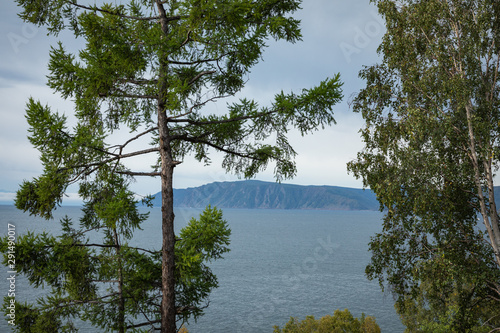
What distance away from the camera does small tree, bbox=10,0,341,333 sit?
7.83 meters

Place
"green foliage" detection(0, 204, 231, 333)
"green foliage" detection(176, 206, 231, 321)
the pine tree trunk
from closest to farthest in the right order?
"green foliage" detection(176, 206, 231, 321) < "green foliage" detection(0, 204, 231, 333) < the pine tree trunk

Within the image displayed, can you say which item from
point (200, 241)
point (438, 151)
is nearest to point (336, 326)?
point (438, 151)

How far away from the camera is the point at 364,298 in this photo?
216 feet

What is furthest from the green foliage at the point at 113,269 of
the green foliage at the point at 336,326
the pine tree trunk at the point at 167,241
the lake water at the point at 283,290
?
the lake water at the point at 283,290

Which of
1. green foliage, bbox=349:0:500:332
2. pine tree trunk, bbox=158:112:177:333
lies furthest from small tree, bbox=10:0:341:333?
green foliage, bbox=349:0:500:332

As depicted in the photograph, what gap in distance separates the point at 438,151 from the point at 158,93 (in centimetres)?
894

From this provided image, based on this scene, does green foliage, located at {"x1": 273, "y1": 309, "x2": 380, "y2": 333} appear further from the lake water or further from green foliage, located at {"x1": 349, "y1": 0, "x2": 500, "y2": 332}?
green foliage, located at {"x1": 349, "y1": 0, "x2": 500, "y2": 332}

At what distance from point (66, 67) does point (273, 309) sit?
58.1m

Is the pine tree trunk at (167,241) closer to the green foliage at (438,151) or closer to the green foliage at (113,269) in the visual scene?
the green foliage at (113,269)

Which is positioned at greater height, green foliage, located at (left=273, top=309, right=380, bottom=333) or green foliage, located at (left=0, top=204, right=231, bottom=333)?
green foliage, located at (left=0, top=204, right=231, bottom=333)

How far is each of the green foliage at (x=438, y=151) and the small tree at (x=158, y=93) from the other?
4393mm

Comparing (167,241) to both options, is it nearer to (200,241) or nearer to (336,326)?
(200,241)

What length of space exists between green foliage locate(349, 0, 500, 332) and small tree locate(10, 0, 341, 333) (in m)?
4.39

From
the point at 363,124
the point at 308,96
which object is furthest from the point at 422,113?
the point at 308,96
